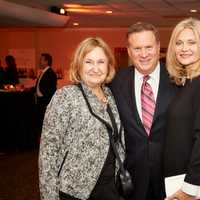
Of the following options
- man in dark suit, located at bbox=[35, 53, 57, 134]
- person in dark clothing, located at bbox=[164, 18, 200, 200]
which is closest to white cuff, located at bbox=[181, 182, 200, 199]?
person in dark clothing, located at bbox=[164, 18, 200, 200]

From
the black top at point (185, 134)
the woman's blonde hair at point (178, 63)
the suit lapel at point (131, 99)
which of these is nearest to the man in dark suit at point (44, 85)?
the suit lapel at point (131, 99)

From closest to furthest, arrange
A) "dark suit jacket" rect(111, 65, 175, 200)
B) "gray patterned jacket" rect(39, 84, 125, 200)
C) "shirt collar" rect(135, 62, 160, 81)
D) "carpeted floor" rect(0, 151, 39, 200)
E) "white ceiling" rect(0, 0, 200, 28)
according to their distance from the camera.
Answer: "gray patterned jacket" rect(39, 84, 125, 200) → "dark suit jacket" rect(111, 65, 175, 200) → "shirt collar" rect(135, 62, 160, 81) → "carpeted floor" rect(0, 151, 39, 200) → "white ceiling" rect(0, 0, 200, 28)

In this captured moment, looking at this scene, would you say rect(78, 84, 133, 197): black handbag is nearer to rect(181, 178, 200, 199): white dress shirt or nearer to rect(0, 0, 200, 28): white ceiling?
rect(181, 178, 200, 199): white dress shirt

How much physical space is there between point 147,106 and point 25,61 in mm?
10583

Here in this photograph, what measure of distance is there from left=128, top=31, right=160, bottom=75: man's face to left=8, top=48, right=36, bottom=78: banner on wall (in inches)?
401

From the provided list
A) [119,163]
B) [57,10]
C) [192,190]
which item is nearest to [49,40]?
[57,10]

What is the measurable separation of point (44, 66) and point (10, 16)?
137 centimetres

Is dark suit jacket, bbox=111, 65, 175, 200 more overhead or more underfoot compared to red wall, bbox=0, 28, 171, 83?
more underfoot

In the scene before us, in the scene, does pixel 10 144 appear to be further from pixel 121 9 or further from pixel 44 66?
pixel 121 9

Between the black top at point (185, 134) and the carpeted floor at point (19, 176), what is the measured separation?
288 cm

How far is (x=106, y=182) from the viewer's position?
2.34m

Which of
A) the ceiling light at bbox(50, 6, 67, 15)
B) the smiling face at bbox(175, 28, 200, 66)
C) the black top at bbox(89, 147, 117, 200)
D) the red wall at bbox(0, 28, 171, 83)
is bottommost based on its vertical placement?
the black top at bbox(89, 147, 117, 200)

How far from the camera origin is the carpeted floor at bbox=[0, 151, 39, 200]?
492 cm

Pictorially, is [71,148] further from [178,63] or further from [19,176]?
[19,176]
